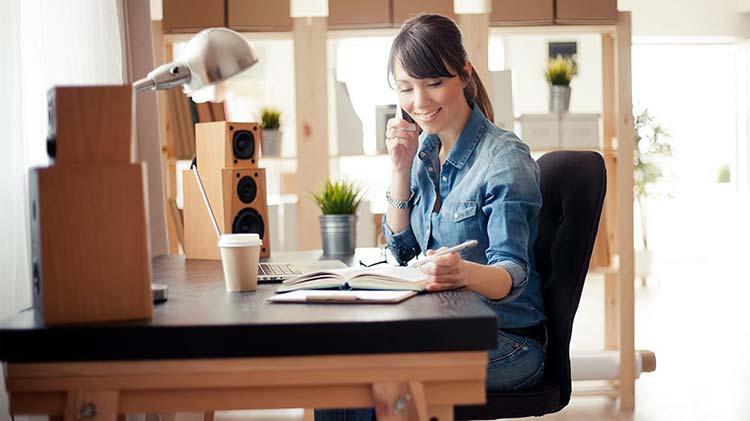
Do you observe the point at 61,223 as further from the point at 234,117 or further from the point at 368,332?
the point at 234,117

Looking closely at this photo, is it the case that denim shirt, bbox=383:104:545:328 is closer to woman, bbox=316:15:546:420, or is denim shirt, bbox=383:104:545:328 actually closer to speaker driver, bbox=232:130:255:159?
woman, bbox=316:15:546:420

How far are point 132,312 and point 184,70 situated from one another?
61 cm

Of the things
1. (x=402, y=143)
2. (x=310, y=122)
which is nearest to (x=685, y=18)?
(x=310, y=122)

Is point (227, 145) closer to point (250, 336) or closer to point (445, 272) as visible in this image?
Result: point (445, 272)

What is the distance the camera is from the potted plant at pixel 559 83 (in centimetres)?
363

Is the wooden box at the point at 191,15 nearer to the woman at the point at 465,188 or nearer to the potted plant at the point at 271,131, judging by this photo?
the potted plant at the point at 271,131

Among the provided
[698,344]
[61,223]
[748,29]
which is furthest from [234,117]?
[748,29]

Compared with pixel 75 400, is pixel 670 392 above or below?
below

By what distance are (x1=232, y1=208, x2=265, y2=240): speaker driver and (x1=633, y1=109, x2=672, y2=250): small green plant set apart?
6.10m

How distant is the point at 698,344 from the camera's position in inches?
196

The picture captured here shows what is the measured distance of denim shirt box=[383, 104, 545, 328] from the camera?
1.70 meters

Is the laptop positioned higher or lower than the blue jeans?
higher

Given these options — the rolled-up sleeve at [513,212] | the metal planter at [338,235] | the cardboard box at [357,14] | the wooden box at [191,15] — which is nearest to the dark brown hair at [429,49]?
the rolled-up sleeve at [513,212]

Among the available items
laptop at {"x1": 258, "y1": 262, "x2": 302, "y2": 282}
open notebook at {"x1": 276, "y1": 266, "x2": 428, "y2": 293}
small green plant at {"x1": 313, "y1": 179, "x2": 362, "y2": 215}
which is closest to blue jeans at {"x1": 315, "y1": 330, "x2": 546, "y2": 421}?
open notebook at {"x1": 276, "y1": 266, "x2": 428, "y2": 293}
